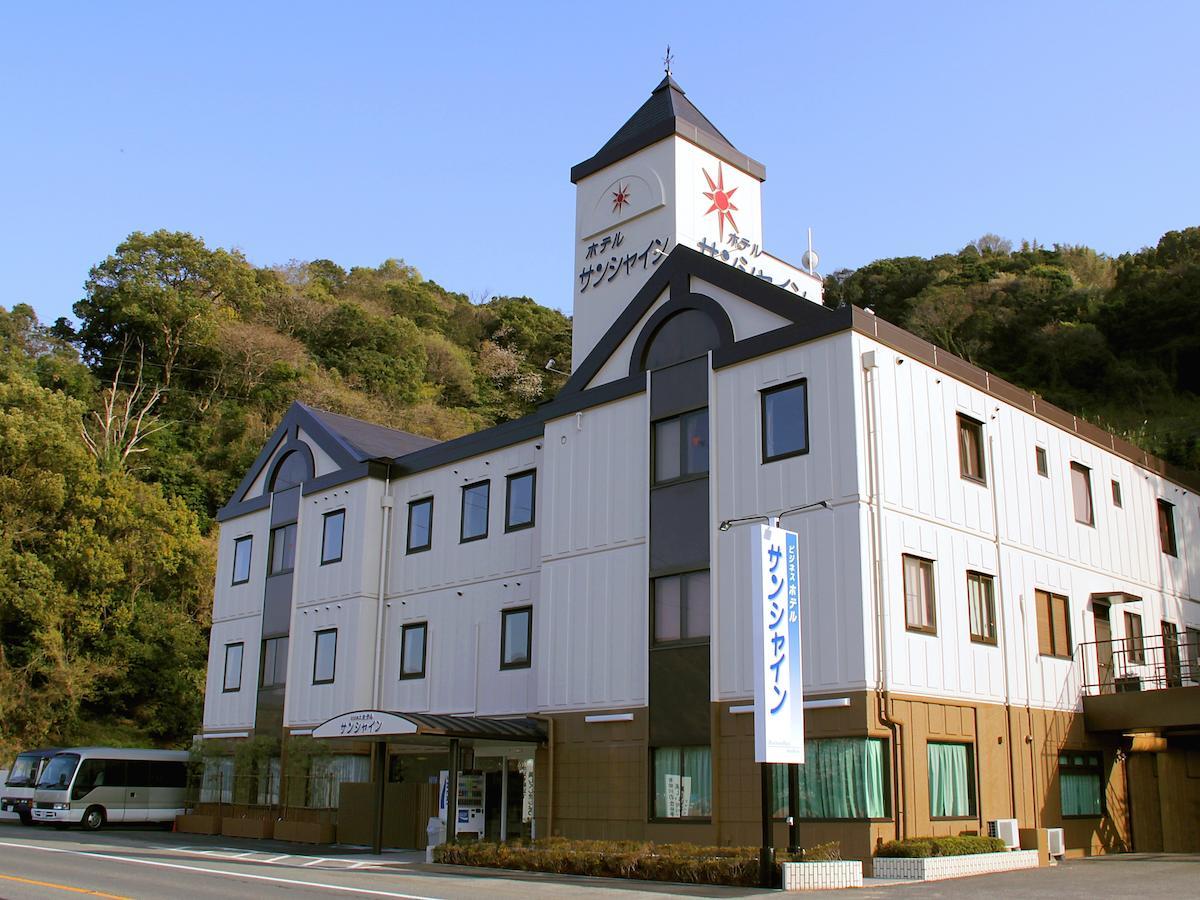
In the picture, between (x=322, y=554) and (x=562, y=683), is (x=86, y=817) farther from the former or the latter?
(x=562, y=683)

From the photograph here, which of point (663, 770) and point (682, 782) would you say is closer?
point (682, 782)

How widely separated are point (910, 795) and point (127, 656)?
113ft

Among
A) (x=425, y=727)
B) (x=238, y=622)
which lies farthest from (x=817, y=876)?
(x=238, y=622)

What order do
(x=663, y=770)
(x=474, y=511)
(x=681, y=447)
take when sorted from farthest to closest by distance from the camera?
(x=474, y=511) < (x=681, y=447) < (x=663, y=770)

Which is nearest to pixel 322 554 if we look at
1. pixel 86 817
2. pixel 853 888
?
pixel 86 817

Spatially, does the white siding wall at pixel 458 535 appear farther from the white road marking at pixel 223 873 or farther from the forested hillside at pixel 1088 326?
the forested hillside at pixel 1088 326

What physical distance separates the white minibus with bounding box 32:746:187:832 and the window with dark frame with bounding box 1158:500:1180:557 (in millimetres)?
26377

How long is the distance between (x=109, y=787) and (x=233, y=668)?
14.1 ft

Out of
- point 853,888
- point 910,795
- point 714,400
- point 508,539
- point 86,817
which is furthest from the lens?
point 86,817

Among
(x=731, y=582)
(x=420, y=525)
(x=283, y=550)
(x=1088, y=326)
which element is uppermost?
(x=1088, y=326)

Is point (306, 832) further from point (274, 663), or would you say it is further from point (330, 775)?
point (274, 663)

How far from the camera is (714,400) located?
2041 cm

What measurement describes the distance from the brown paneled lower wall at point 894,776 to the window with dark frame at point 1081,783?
150 millimetres

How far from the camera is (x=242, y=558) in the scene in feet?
107
